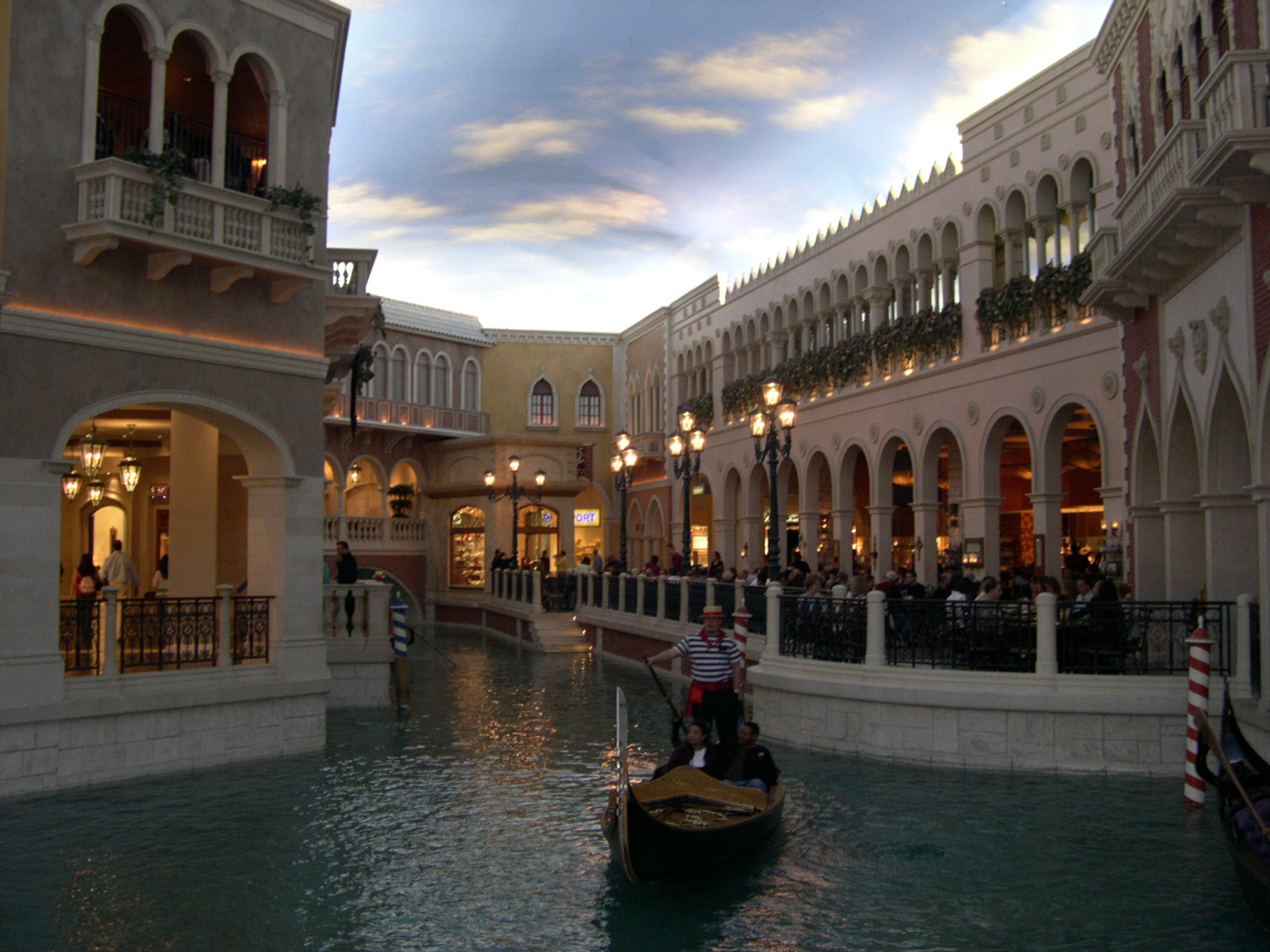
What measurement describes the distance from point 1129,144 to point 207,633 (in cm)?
1124

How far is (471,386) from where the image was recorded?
118 feet

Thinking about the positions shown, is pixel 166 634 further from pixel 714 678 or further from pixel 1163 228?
pixel 1163 228

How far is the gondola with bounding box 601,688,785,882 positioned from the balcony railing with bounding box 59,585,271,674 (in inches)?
198

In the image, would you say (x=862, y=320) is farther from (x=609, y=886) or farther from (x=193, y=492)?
(x=609, y=886)

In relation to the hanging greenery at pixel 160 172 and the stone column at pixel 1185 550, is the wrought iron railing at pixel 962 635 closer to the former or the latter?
the stone column at pixel 1185 550

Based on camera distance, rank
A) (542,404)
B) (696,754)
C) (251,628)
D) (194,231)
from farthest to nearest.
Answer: (542,404) → (251,628) → (194,231) → (696,754)

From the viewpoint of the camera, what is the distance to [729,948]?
21.3 feet

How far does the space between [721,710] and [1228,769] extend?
3.72 m

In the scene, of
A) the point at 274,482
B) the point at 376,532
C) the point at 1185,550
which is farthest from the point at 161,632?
the point at 376,532

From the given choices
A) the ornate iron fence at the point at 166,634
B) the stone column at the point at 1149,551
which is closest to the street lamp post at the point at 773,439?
the stone column at the point at 1149,551

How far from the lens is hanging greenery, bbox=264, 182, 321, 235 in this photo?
11375mm

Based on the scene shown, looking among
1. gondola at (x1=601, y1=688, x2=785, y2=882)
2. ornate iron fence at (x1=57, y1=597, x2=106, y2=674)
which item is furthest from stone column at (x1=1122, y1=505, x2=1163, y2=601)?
ornate iron fence at (x1=57, y1=597, x2=106, y2=674)

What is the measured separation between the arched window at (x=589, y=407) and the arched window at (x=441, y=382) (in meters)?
4.11

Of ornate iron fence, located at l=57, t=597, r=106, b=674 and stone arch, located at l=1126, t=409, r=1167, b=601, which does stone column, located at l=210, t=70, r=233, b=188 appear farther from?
stone arch, located at l=1126, t=409, r=1167, b=601
